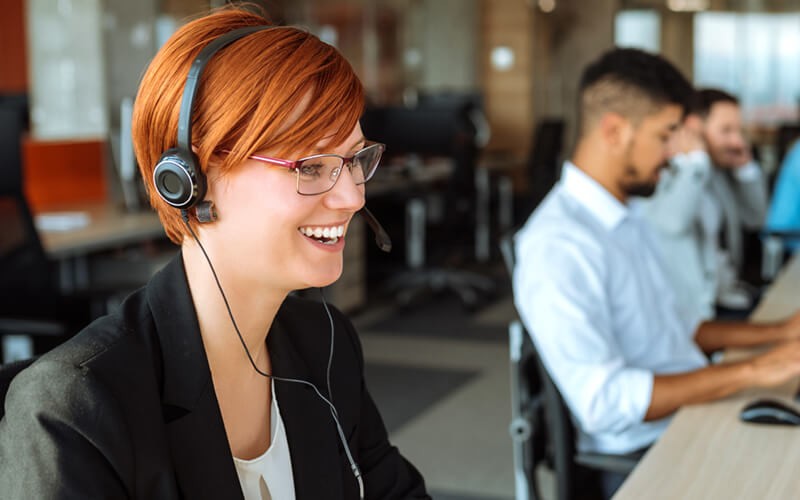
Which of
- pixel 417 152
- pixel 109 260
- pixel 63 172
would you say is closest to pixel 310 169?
pixel 109 260

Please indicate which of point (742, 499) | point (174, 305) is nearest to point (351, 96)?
point (174, 305)

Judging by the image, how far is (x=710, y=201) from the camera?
3.71m

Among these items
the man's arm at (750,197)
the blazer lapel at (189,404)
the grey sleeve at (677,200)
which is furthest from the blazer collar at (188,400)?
the man's arm at (750,197)

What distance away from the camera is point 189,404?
100 cm

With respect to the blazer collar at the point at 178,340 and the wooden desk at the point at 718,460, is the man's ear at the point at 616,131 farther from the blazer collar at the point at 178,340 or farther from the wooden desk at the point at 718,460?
the blazer collar at the point at 178,340

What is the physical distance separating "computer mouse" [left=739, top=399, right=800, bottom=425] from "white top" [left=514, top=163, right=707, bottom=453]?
22cm

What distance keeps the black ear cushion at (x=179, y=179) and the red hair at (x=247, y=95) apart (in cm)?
2

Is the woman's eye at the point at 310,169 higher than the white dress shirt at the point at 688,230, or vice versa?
the woman's eye at the point at 310,169

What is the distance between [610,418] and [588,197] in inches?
19.9

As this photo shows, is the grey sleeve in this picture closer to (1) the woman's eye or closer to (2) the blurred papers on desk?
(1) the woman's eye

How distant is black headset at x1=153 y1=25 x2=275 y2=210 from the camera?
96cm

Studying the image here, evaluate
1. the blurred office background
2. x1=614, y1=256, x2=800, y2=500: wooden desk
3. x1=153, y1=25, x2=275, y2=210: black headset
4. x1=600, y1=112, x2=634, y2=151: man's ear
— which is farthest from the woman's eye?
x1=600, y1=112, x2=634, y2=151: man's ear

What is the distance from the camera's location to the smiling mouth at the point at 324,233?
1.05 m

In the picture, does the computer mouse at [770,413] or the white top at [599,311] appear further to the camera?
the white top at [599,311]
